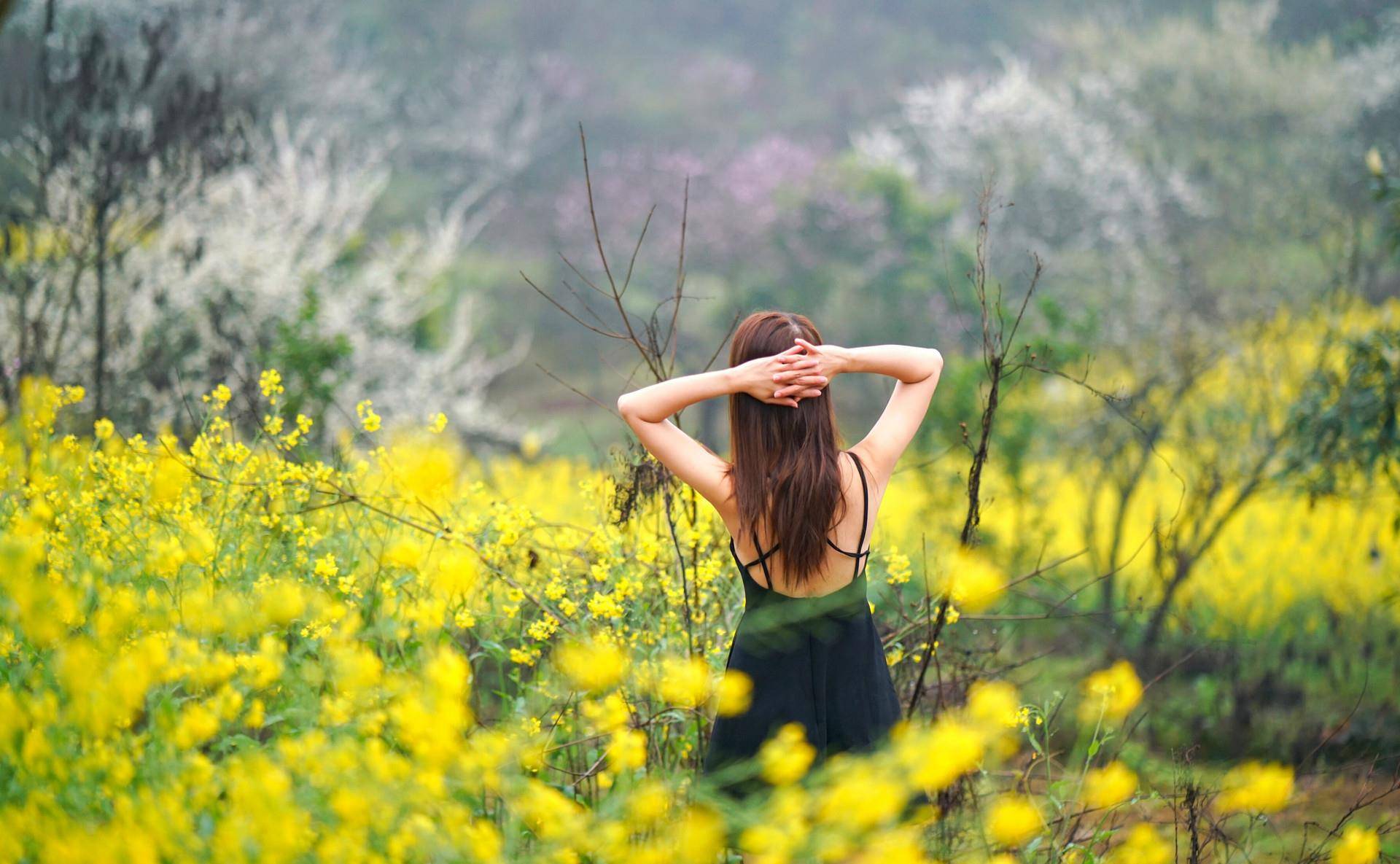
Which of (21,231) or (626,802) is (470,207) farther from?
(626,802)

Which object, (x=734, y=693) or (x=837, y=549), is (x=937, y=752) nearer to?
(x=734, y=693)

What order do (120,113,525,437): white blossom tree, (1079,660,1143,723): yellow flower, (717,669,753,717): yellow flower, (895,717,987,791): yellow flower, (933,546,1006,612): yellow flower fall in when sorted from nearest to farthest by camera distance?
(895,717,987,791): yellow flower, (717,669,753,717): yellow flower, (1079,660,1143,723): yellow flower, (933,546,1006,612): yellow flower, (120,113,525,437): white blossom tree

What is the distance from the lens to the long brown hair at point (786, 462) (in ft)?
7.00

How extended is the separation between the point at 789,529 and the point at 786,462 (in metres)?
0.15

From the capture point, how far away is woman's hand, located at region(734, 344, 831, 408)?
7.01 feet

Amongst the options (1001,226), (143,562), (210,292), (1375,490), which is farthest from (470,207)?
(143,562)

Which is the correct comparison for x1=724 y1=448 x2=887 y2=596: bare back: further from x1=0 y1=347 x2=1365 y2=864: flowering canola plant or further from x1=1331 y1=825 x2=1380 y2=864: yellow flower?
x1=1331 y1=825 x2=1380 y2=864: yellow flower

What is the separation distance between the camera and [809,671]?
221 centimetres

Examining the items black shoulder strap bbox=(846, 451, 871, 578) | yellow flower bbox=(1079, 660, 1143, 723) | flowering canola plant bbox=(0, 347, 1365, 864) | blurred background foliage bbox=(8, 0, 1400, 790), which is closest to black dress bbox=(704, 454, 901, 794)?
black shoulder strap bbox=(846, 451, 871, 578)

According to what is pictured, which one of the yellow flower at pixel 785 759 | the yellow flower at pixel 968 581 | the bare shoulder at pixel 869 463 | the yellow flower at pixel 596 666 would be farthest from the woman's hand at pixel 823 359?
the yellow flower at pixel 785 759

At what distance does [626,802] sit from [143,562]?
139 cm

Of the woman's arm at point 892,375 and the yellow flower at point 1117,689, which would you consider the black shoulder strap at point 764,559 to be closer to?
the woman's arm at point 892,375

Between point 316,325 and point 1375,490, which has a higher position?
point 316,325

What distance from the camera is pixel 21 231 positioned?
628 cm
